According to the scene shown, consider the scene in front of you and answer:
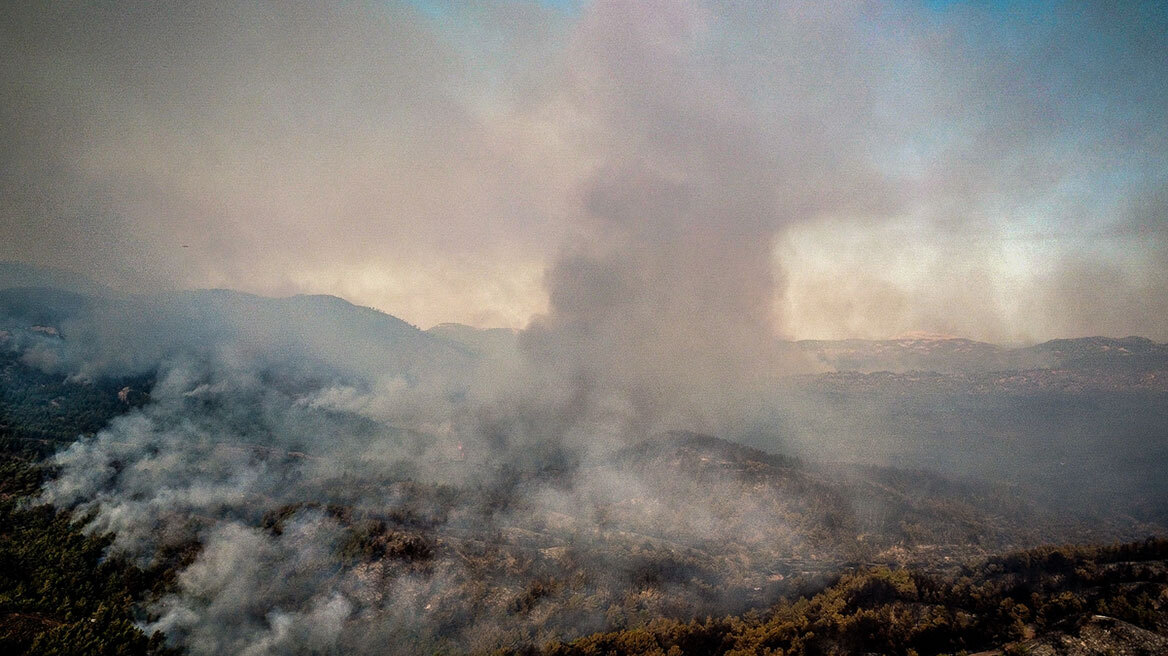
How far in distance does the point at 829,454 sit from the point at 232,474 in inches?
8544

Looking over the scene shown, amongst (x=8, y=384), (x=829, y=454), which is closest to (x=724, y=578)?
(x=829, y=454)

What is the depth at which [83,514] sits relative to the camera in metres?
58.8

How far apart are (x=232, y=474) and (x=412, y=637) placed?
63.2 meters

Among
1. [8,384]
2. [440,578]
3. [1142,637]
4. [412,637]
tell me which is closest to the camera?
[1142,637]

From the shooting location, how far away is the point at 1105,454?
627ft

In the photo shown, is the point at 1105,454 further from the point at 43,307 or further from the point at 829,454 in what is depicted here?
the point at 43,307

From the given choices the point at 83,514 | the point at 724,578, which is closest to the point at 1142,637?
the point at 724,578

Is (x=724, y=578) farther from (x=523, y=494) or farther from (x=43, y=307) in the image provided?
(x=43, y=307)

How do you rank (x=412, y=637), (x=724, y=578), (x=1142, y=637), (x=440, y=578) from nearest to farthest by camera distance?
1. (x=1142, y=637)
2. (x=412, y=637)
3. (x=440, y=578)
4. (x=724, y=578)

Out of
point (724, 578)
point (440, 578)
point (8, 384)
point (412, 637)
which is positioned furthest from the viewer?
point (8, 384)

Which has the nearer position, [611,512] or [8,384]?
[611,512]

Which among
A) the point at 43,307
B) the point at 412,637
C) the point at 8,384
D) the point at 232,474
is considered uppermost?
the point at 43,307

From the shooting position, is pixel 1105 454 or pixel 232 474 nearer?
pixel 232 474

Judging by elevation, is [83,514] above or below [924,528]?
above
